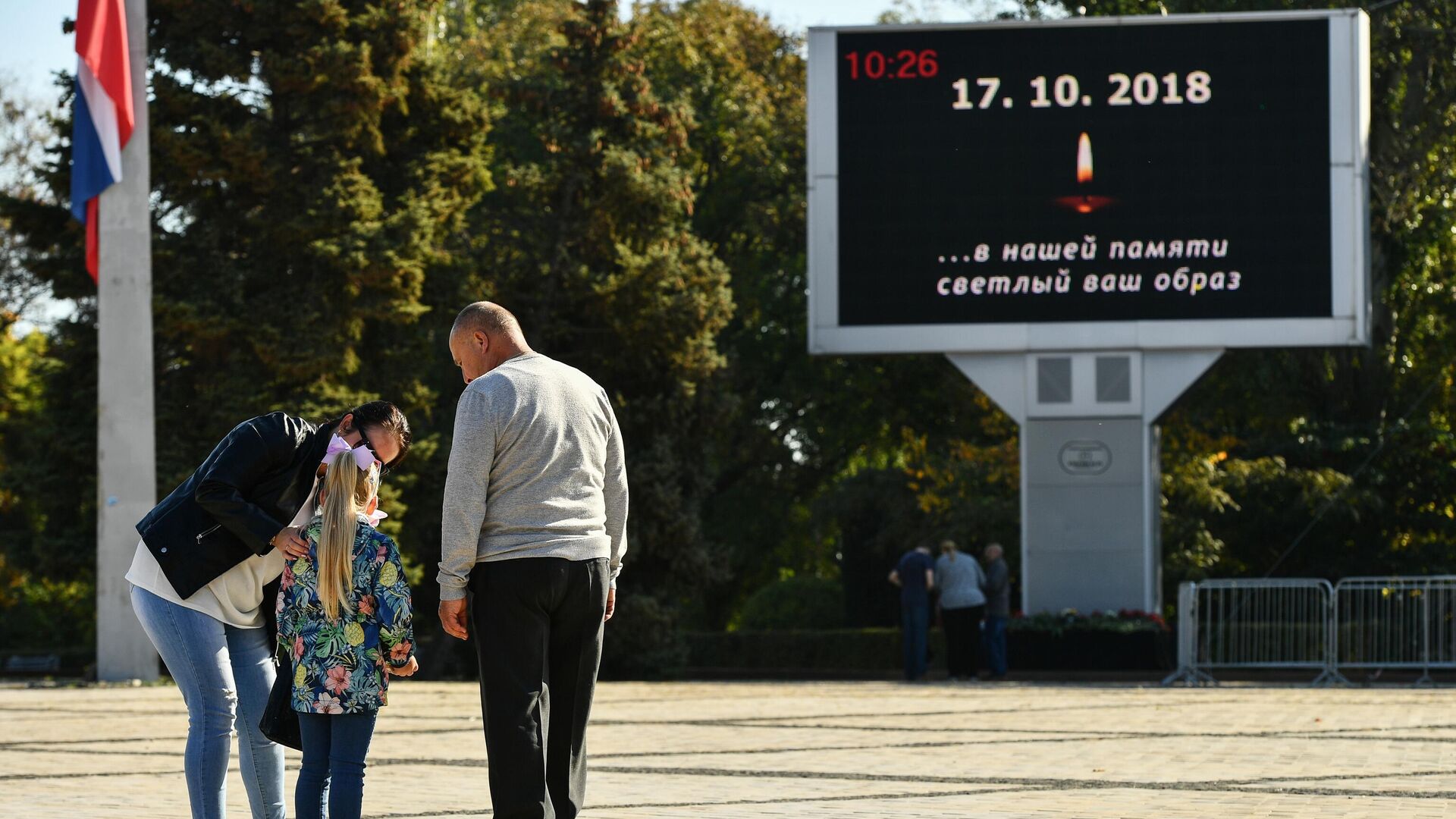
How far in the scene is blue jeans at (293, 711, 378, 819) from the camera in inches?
230

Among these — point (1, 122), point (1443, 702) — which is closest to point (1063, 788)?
point (1443, 702)

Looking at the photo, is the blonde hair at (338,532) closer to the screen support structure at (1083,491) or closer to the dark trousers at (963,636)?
the dark trousers at (963,636)

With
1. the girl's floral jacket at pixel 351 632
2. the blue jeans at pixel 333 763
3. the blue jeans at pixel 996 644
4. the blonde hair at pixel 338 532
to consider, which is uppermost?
the blonde hair at pixel 338 532

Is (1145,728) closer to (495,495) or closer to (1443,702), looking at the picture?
(1443,702)

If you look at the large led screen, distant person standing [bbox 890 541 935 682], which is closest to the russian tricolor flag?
the large led screen

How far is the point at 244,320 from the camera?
77.6ft

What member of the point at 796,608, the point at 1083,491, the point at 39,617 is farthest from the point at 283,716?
the point at 39,617

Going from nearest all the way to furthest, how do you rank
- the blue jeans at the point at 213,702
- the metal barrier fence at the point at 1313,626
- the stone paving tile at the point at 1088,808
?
the blue jeans at the point at 213,702 < the stone paving tile at the point at 1088,808 < the metal barrier fence at the point at 1313,626

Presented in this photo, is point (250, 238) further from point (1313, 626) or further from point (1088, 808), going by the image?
point (1088, 808)

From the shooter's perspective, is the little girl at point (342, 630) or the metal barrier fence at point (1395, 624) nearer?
the little girl at point (342, 630)

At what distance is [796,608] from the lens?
33.5 meters

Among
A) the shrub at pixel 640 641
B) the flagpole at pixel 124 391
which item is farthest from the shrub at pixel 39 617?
the flagpole at pixel 124 391

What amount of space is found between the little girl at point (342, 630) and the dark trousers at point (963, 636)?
1549cm

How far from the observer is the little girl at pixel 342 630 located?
5.82 m
